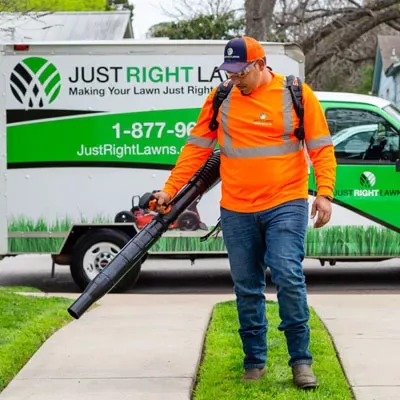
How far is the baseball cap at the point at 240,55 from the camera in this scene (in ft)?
17.7

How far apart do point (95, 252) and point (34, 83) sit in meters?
2.02

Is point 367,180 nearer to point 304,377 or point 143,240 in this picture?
point 143,240

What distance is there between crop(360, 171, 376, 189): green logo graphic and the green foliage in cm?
2144

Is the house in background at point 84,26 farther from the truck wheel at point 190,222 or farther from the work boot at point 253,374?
the work boot at point 253,374

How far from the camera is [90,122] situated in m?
10.7

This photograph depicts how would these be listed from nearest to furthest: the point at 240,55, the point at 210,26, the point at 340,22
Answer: the point at 240,55 < the point at 340,22 < the point at 210,26

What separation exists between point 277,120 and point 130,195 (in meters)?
5.44

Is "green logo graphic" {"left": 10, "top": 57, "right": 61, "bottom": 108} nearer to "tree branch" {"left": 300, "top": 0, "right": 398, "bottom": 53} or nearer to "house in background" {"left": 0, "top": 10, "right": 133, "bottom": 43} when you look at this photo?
"tree branch" {"left": 300, "top": 0, "right": 398, "bottom": 53}

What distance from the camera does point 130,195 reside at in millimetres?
10750

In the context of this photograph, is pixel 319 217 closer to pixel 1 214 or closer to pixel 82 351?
pixel 82 351

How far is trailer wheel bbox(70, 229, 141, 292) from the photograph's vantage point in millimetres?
10906

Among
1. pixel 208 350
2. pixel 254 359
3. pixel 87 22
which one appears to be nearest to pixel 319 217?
pixel 254 359

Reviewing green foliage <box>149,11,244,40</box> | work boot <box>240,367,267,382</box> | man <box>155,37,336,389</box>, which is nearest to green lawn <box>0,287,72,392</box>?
work boot <box>240,367,267,382</box>

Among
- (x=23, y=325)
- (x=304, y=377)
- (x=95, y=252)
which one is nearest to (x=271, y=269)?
(x=304, y=377)
